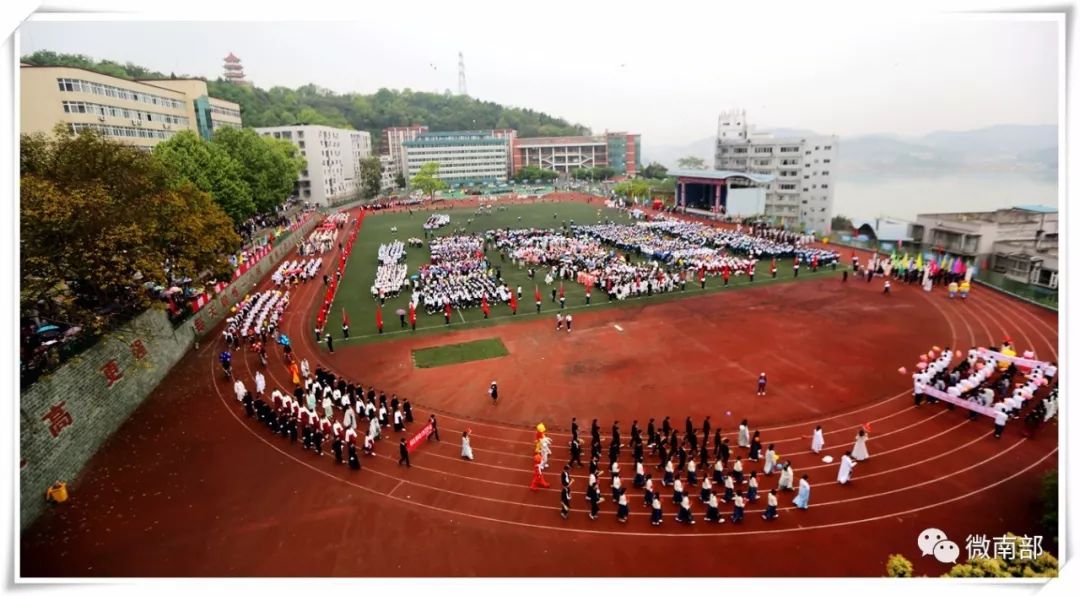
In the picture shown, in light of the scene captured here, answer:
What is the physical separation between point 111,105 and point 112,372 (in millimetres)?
31059

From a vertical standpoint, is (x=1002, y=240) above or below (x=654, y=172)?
below

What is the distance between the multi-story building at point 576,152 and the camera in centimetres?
11734

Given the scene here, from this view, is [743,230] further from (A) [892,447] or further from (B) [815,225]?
(A) [892,447]

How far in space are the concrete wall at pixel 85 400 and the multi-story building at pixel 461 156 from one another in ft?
288

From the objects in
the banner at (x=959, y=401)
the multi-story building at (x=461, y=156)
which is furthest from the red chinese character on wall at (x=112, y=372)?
the multi-story building at (x=461, y=156)

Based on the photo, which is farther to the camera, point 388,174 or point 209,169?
point 388,174

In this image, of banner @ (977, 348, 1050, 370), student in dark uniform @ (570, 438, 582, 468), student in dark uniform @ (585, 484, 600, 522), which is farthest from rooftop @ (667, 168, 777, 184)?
student in dark uniform @ (585, 484, 600, 522)

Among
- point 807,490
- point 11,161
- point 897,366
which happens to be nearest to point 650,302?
point 897,366

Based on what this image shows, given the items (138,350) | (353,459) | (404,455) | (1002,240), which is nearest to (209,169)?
(138,350)

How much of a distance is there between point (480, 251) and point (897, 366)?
27.1m

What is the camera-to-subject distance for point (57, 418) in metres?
13.4

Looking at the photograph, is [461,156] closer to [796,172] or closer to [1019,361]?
[796,172]

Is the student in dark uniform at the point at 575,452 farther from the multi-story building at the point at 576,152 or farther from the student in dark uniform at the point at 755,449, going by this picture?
the multi-story building at the point at 576,152
